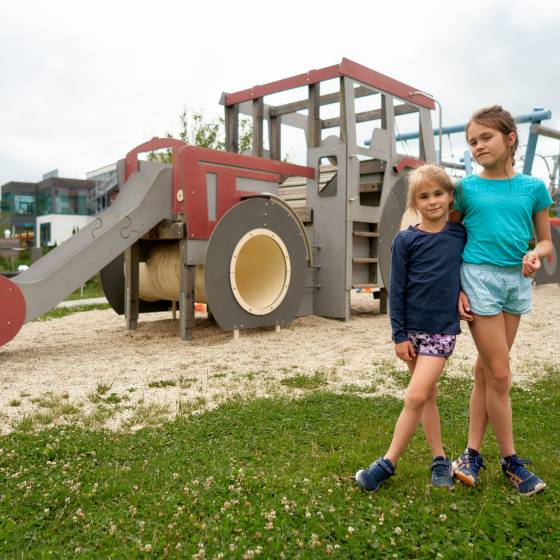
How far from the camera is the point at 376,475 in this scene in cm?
281

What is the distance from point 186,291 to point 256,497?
4.88 metres

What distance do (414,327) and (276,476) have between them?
3.29ft

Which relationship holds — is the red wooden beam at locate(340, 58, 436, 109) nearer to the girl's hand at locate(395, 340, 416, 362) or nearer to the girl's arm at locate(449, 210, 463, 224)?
the girl's arm at locate(449, 210, 463, 224)

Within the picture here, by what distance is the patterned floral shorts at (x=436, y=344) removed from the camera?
9.19 feet

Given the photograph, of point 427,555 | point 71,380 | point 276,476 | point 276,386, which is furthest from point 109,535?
point 71,380

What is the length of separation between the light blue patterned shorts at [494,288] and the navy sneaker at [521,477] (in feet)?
2.41

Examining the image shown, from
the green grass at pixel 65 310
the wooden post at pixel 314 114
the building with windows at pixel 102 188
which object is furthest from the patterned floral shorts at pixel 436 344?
the building with windows at pixel 102 188

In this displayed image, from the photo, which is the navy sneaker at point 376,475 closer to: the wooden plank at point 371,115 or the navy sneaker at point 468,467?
the navy sneaker at point 468,467

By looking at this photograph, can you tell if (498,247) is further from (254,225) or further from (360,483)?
(254,225)

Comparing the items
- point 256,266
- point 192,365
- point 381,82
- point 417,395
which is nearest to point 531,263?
point 417,395

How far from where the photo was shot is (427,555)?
2.27 meters

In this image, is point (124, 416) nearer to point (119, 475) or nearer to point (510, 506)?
point (119, 475)

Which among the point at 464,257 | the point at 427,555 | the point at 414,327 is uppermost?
the point at 464,257

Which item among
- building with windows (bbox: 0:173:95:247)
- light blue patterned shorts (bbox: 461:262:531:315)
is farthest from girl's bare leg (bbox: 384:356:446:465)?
building with windows (bbox: 0:173:95:247)
